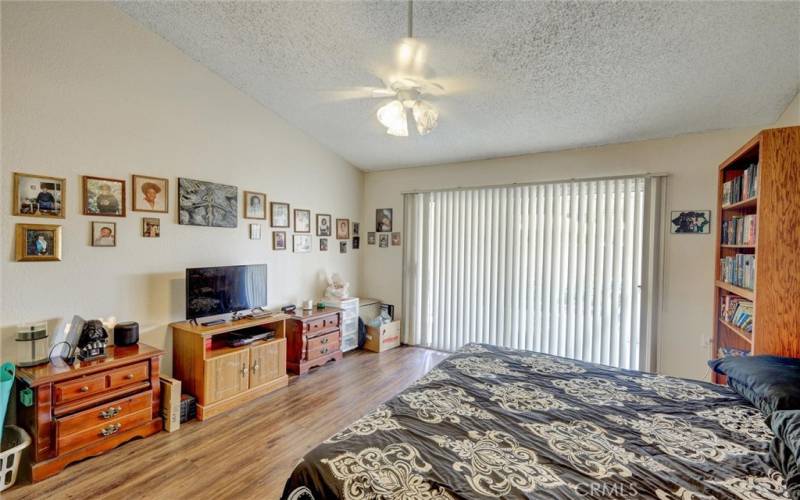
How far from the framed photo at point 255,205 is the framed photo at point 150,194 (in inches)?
28.8

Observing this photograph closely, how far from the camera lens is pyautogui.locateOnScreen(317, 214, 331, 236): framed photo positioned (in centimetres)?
432

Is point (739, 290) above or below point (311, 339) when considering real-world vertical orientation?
above

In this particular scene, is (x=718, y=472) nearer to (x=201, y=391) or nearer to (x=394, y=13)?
(x=394, y=13)

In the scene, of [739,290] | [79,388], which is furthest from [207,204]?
[739,290]

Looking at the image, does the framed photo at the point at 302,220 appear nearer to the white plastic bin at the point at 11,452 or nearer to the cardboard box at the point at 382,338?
the cardboard box at the point at 382,338

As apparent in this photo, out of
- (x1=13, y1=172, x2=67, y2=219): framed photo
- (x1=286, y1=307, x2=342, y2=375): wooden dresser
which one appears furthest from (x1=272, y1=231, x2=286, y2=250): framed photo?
(x1=13, y1=172, x2=67, y2=219): framed photo

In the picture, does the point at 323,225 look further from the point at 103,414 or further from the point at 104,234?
the point at 103,414

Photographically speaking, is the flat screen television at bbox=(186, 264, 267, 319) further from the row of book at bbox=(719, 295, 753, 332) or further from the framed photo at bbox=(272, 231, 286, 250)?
the row of book at bbox=(719, 295, 753, 332)

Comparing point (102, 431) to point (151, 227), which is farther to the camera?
point (151, 227)

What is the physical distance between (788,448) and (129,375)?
3.44 m

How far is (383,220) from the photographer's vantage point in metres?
4.84

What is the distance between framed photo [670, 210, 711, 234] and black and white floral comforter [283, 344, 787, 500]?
5.76 ft

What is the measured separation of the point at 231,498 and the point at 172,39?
339cm

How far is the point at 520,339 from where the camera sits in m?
3.86
